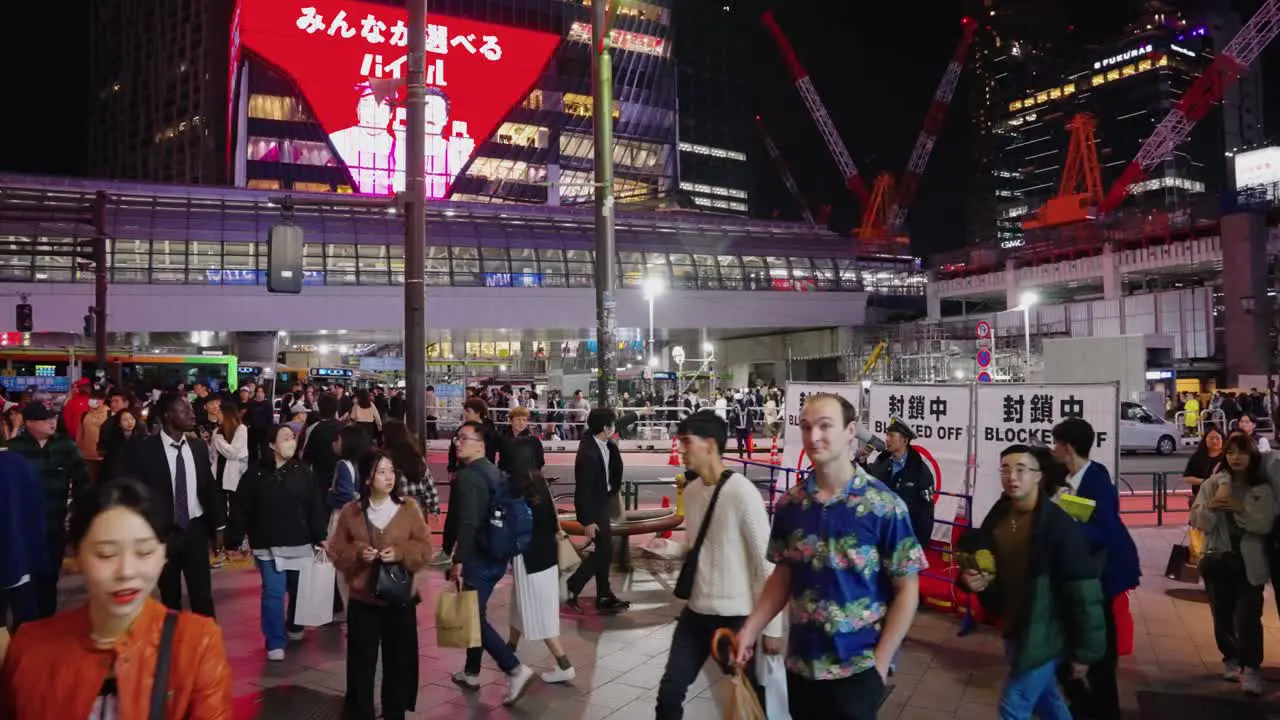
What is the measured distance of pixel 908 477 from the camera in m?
7.05

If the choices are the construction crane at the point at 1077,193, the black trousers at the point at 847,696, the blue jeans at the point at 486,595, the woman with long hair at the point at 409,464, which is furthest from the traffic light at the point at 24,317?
the construction crane at the point at 1077,193

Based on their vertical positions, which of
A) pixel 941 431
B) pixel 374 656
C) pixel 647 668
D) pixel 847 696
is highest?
pixel 941 431

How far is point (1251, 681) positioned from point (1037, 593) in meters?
3.32

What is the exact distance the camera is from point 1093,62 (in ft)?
457

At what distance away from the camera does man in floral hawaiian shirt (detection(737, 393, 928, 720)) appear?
3162mm

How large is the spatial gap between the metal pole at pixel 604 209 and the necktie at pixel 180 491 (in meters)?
5.11

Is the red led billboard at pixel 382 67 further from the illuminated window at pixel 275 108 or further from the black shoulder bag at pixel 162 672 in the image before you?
the black shoulder bag at pixel 162 672

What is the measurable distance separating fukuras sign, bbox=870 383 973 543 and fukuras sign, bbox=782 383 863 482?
78 centimetres

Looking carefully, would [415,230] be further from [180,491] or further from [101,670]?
[101,670]

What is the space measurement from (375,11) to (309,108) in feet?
27.4

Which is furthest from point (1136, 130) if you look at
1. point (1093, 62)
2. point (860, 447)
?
point (860, 447)

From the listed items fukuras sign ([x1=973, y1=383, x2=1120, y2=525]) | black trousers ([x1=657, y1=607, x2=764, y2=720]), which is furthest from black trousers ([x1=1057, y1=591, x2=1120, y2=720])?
fukuras sign ([x1=973, y1=383, x2=1120, y2=525])

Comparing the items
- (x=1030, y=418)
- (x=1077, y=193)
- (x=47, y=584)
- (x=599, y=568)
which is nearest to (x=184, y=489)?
(x=47, y=584)

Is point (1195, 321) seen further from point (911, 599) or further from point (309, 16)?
point (309, 16)
